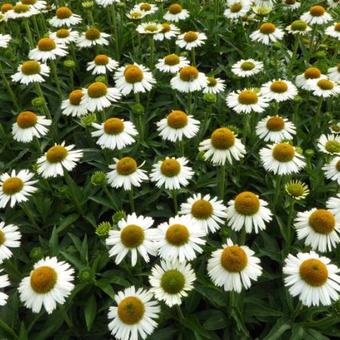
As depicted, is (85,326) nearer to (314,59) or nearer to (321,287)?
(321,287)

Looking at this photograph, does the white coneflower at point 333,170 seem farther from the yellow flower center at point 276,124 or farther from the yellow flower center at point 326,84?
the yellow flower center at point 326,84

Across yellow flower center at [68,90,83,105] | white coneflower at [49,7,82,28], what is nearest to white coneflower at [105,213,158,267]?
yellow flower center at [68,90,83,105]

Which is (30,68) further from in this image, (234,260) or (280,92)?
(234,260)

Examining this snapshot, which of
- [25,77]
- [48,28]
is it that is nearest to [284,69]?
[25,77]

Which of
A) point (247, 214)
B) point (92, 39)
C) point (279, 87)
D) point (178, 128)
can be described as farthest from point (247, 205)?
point (92, 39)

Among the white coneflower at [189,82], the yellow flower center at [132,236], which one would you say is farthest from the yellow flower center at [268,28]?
the yellow flower center at [132,236]

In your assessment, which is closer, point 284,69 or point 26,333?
point 26,333
